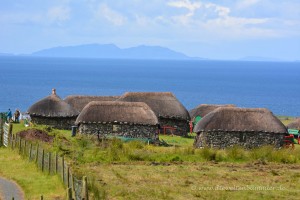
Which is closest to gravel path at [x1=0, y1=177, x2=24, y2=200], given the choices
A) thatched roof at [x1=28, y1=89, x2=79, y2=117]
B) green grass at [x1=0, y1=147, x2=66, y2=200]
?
green grass at [x1=0, y1=147, x2=66, y2=200]

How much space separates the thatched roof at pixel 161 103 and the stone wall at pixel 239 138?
27.0 feet

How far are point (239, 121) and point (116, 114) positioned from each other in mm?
9173

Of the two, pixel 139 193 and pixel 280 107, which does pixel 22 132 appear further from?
pixel 280 107

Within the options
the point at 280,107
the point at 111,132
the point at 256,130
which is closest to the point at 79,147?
the point at 111,132

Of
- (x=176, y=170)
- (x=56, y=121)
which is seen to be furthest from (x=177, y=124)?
(x=176, y=170)

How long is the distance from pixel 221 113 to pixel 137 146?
10750 mm

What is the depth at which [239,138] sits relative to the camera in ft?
147

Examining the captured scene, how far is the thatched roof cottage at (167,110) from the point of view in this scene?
5278 centimetres

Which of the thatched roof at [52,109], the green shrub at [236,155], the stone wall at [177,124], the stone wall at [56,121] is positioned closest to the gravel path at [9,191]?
the green shrub at [236,155]

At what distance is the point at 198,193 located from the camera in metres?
22.8

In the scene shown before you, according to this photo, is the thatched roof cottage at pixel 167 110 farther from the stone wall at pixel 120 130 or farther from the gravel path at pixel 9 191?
the gravel path at pixel 9 191

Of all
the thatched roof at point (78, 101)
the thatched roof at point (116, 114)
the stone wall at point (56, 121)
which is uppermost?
the thatched roof at point (78, 101)

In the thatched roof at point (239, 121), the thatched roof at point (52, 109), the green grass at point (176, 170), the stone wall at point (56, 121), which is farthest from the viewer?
the stone wall at point (56, 121)

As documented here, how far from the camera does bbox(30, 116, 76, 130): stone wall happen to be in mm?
50531
